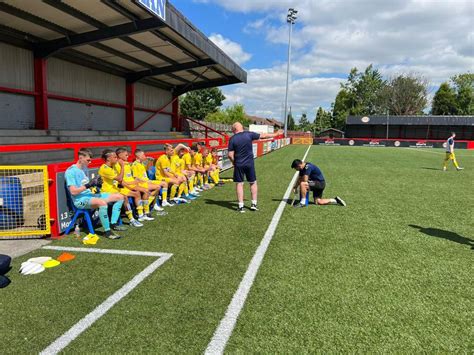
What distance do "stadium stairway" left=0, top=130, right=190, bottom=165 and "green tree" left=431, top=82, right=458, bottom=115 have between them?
75562 millimetres

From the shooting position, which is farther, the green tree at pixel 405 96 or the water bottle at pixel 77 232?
the green tree at pixel 405 96

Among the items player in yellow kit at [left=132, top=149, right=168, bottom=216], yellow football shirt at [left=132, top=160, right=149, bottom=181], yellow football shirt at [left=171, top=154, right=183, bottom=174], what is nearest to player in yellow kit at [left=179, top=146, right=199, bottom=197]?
yellow football shirt at [left=171, top=154, right=183, bottom=174]

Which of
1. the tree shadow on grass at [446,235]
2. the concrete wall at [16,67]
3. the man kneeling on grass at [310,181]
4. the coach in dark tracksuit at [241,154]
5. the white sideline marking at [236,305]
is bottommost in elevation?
the white sideline marking at [236,305]

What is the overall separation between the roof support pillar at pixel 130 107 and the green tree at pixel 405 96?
67276 millimetres

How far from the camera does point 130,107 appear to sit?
21438 millimetres

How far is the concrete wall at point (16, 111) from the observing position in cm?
1289

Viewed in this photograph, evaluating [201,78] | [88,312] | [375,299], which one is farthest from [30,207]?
[201,78]

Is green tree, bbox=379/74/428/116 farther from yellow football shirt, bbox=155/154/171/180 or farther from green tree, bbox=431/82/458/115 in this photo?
yellow football shirt, bbox=155/154/171/180

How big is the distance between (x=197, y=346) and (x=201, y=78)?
76.5 feet

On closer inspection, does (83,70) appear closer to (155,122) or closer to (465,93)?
(155,122)

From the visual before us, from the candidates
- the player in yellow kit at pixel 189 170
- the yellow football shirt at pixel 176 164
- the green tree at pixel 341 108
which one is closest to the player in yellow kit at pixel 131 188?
the yellow football shirt at pixel 176 164

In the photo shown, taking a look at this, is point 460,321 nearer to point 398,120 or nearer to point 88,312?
point 88,312

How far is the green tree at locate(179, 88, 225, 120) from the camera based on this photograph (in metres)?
70.6

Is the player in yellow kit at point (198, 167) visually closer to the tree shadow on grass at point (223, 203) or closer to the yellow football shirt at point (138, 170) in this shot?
the tree shadow on grass at point (223, 203)
